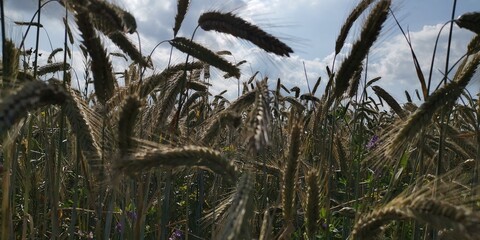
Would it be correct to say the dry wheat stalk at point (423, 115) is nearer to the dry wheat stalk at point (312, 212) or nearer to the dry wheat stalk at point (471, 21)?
the dry wheat stalk at point (312, 212)

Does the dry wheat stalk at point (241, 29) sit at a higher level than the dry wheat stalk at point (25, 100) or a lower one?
higher

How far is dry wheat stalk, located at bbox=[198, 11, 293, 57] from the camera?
2174 mm

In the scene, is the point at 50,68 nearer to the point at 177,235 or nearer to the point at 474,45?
the point at 177,235

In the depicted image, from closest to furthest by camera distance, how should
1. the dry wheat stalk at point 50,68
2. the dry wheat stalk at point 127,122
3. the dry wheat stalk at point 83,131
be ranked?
the dry wheat stalk at point 127,122 → the dry wheat stalk at point 83,131 → the dry wheat stalk at point 50,68

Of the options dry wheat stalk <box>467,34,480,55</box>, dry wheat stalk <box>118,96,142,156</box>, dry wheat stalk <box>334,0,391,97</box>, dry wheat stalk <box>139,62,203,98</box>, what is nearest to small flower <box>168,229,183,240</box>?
dry wheat stalk <box>139,62,203,98</box>

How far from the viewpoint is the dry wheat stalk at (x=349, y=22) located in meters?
3.20

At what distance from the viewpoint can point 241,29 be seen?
2404 millimetres

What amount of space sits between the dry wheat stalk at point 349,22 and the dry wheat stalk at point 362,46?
0.40 metres

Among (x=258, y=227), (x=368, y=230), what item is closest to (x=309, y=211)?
(x=368, y=230)

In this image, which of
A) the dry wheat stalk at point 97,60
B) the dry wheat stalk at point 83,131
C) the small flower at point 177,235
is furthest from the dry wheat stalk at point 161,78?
the small flower at point 177,235

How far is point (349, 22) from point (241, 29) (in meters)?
1.06

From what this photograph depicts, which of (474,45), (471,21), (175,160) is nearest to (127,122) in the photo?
(175,160)

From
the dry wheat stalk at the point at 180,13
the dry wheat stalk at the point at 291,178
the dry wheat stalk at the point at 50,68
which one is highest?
the dry wheat stalk at the point at 180,13

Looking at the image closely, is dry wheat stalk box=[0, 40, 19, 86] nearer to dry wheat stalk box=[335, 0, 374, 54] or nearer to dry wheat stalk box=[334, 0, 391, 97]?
dry wheat stalk box=[334, 0, 391, 97]
